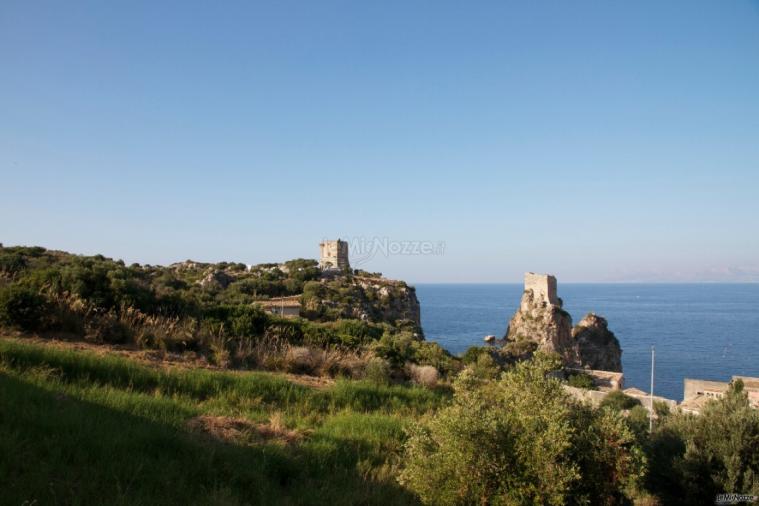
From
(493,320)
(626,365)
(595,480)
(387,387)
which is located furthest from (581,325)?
(595,480)

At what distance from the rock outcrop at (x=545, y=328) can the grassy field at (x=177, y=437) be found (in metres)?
55.2

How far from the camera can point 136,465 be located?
4199mm

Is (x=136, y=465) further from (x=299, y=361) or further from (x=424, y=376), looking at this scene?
(x=424, y=376)

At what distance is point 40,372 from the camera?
6.27 m

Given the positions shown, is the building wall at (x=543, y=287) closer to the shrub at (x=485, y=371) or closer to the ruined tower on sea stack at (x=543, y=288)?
the ruined tower on sea stack at (x=543, y=288)

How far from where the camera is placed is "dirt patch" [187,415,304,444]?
5.53 m

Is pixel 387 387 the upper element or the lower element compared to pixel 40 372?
lower

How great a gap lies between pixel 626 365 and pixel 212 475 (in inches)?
2846

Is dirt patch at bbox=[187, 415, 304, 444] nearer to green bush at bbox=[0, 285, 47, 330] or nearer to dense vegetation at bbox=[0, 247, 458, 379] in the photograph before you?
dense vegetation at bbox=[0, 247, 458, 379]

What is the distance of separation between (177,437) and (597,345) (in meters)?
64.8

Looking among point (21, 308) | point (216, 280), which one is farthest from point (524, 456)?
point (216, 280)

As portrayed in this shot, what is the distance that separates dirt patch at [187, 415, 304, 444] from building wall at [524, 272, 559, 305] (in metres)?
66.1

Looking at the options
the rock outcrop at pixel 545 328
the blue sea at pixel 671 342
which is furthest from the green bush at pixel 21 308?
the rock outcrop at pixel 545 328

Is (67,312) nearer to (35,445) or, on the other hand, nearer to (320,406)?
(320,406)
